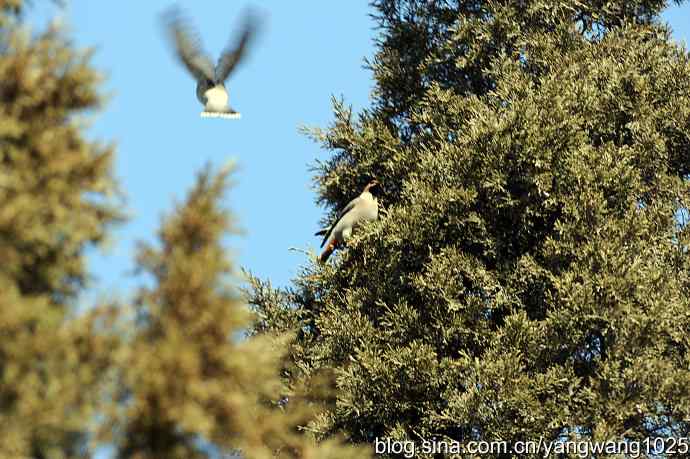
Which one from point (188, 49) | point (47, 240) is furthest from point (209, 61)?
point (47, 240)

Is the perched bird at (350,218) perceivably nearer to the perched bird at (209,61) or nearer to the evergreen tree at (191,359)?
the perched bird at (209,61)

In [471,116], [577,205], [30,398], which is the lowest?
[30,398]

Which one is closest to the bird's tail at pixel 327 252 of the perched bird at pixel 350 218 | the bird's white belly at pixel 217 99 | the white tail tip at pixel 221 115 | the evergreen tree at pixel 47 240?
the perched bird at pixel 350 218

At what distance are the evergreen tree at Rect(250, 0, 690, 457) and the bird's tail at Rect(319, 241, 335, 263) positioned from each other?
17 centimetres

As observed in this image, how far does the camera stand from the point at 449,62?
14.5m

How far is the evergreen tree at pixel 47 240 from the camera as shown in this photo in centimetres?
518

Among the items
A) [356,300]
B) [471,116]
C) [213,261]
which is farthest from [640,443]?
[213,261]

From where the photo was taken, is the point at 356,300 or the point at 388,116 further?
the point at 388,116

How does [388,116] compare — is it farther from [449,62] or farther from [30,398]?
[30,398]

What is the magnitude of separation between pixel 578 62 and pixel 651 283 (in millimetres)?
3272

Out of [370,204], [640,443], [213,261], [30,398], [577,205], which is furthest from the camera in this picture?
[370,204]

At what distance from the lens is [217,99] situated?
14.8 m

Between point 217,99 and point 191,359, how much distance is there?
32.4 ft

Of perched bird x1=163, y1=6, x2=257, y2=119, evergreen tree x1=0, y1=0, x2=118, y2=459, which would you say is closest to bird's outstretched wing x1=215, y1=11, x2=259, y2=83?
perched bird x1=163, y1=6, x2=257, y2=119
